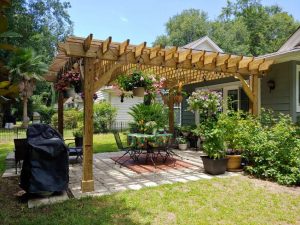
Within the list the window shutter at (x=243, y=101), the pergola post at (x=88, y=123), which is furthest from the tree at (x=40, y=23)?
the window shutter at (x=243, y=101)

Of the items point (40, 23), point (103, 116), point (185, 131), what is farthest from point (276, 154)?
point (40, 23)

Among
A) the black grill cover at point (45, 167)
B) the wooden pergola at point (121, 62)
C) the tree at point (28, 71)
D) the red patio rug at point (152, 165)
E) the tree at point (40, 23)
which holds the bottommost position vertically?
the red patio rug at point (152, 165)

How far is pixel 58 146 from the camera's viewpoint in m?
4.33

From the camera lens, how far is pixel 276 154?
527 centimetres

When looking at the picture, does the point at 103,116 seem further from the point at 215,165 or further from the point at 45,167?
the point at 45,167

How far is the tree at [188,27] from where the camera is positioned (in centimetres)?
3281

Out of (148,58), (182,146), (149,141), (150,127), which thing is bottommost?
(182,146)

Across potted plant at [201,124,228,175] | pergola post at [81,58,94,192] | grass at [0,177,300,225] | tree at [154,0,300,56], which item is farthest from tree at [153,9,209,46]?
grass at [0,177,300,225]

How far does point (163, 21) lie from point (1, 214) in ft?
118

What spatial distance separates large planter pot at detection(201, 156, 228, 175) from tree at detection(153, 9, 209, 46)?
28141 millimetres

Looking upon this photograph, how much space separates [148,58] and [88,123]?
178 centimetres

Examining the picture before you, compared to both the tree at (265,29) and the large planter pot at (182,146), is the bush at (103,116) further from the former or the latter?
the tree at (265,29)

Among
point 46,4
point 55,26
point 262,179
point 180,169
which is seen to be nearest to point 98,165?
point 180,169

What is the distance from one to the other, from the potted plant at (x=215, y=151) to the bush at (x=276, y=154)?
0.56 meters
